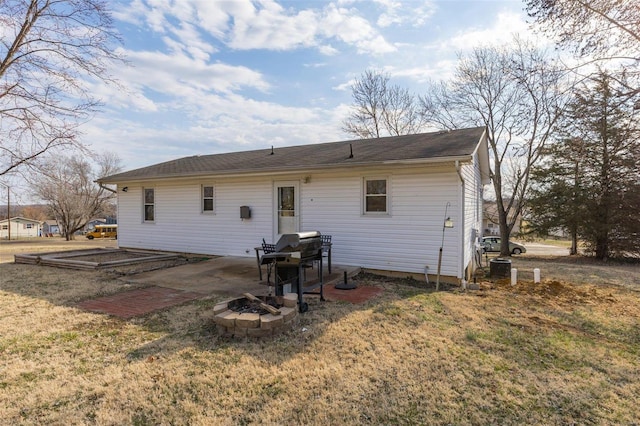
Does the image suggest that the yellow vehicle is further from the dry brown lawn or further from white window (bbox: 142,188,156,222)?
the dry brown lawn

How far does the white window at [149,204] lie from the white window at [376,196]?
25.4 feet

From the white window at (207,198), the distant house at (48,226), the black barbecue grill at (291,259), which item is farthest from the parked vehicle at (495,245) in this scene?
the distant house at (48,226)

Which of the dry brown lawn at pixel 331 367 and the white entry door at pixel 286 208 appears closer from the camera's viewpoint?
the dry brown lawn at pixel 331 367

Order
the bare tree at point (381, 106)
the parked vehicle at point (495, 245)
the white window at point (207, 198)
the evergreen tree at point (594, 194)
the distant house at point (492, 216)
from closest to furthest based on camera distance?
the white window at point (207, 198) → the evergreen tree at point (594, 194) → the distant house at point (492, 216) → the parked vehicle at point (495, 245) → the bare tree at point (381, 106)

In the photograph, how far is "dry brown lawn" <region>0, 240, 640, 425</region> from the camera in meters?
2.67

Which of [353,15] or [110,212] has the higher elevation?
[353,15]

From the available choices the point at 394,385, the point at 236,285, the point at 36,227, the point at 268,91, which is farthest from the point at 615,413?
the point at 36,227

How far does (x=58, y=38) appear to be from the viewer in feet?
25.0

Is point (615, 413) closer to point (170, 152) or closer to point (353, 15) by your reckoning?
point (353, 15)

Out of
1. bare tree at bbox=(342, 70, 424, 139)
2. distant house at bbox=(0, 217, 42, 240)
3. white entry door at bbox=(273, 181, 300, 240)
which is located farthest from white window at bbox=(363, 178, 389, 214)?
distant house at bbox=(0, 217, 42, 240)

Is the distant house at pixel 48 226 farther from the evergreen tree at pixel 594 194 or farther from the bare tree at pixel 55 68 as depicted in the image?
the evergreen tree at pixel 594 194

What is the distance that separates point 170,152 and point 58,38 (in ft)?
44.8

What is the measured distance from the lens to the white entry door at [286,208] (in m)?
9.20

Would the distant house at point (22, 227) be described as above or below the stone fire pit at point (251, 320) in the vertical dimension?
below
